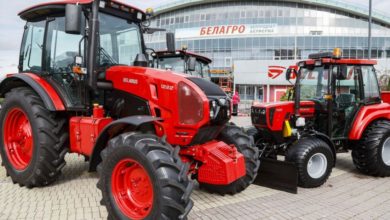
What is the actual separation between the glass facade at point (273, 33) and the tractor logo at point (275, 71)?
2210 centimetres

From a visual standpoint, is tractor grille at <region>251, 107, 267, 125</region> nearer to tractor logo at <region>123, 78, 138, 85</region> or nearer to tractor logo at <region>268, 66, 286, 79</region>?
tractor logo at <region>123, 78, 138, 85</region>

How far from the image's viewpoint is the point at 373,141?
6.26 metres

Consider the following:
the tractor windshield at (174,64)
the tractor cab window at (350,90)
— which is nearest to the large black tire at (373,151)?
the tractor cab window at (350,90)

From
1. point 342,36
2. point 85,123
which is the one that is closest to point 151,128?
point 85,123

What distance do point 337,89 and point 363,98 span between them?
69cm

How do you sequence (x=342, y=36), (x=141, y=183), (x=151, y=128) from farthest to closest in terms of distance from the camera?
(x=342, y=36) → (x=151, y=128) → (x=141, y=183)

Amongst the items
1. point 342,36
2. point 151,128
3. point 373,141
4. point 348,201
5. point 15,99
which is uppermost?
point 342,36

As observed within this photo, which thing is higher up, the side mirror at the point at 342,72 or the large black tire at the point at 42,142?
the side mirror at the point at 342,72

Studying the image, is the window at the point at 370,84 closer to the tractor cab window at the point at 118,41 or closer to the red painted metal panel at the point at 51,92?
the tractor cab window at the point at 118,41

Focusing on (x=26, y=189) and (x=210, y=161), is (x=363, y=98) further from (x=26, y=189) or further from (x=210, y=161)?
(x=26, y=189)

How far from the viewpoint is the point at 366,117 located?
654 centimetres

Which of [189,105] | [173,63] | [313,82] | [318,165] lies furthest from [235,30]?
[189,105]

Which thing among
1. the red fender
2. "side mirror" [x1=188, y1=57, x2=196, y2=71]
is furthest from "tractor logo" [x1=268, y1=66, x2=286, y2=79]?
the red fender

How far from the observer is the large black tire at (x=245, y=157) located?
474cm
